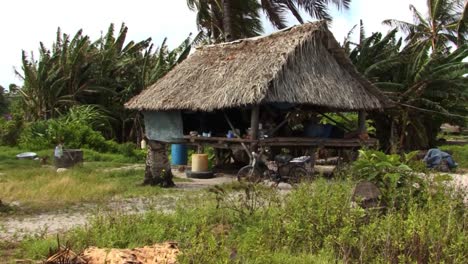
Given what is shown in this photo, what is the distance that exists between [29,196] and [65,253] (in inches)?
202

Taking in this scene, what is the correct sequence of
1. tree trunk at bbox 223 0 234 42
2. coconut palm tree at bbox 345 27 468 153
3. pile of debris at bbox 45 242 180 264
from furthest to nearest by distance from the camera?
1. coconut palm tree at bbox 345 27 468 153
2. tree trunk at bbox 223 0 234 42
3. pile of debris at bbox 45 242 180 264

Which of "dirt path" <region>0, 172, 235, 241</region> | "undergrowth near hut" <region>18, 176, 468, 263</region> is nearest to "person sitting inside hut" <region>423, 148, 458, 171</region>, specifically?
"dirt path" <region>0, 172, 235, 241</region>

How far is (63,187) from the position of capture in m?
8.91

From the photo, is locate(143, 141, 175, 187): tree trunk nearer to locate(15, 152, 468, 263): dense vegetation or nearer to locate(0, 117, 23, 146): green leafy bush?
locate(15, 152, 468, 263): dense vegetation

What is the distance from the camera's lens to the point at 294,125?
16.5m

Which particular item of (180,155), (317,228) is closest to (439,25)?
(180,155)

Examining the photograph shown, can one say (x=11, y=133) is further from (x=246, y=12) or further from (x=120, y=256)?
(x=120, y=256)

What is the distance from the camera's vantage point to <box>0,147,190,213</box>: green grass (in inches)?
311

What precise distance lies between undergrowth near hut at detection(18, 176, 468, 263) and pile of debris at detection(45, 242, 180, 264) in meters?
0.13

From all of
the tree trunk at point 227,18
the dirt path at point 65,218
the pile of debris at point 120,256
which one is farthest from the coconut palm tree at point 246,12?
the pile of debris at point 120,256

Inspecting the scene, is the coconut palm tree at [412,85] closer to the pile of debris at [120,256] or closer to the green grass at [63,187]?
the green grass at [63,187]

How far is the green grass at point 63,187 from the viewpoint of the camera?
7891 mm

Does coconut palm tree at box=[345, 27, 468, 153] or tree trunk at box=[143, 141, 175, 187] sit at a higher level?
coconut palm tree at box=[345, 27, 468, 153]

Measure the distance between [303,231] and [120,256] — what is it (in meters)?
1.64
